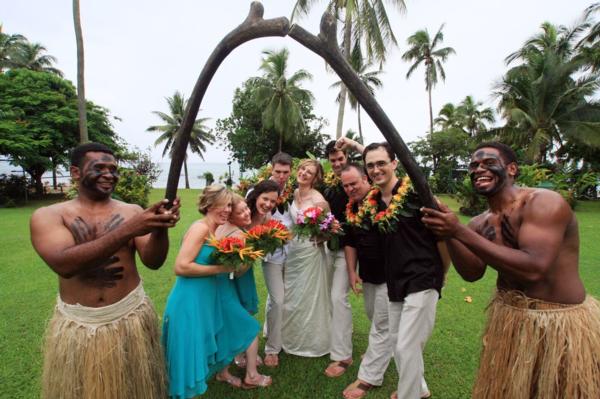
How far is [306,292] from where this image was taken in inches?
153

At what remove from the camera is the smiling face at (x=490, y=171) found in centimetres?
209

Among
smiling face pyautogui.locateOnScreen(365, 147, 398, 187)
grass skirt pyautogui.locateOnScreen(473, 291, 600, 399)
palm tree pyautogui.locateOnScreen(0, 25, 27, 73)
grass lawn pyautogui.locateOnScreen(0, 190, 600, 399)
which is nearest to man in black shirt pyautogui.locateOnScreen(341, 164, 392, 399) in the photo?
grass lawn pyautogui.locateOnScreen(0, 190, 600, 399)

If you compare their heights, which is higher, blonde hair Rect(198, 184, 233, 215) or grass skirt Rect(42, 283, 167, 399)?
blonde hair Rect(198, 184, 233, 215)

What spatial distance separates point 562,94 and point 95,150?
24.1 metres

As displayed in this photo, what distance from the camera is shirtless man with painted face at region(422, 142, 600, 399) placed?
188cm

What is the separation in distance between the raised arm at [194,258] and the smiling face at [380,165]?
1.32m

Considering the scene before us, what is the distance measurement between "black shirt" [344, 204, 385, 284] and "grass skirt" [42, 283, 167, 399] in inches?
73.6

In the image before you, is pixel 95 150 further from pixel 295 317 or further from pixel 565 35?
pixel 565 35

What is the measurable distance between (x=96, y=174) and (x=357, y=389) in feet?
8.74

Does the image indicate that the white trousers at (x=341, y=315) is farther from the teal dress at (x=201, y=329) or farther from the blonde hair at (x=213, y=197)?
the blonde hair at (x=213, y=197)

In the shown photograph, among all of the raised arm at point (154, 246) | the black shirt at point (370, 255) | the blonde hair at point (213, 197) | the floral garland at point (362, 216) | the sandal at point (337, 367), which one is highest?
the blonde hair at point (213, 197)

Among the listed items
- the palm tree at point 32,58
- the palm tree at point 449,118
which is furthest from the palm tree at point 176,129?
the palm tree at point 449,118

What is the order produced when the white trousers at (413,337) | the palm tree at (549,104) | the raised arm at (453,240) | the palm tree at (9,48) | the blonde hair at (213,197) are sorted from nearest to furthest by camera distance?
the raised arm at (453,240), the white trousers at (413,337), the blonde hair at (213,197), the palm tree at (549,104), the palm tree at (9,48)

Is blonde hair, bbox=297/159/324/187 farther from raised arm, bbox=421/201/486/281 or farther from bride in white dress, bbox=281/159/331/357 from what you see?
raised arm, bbox=421/201/486/281
